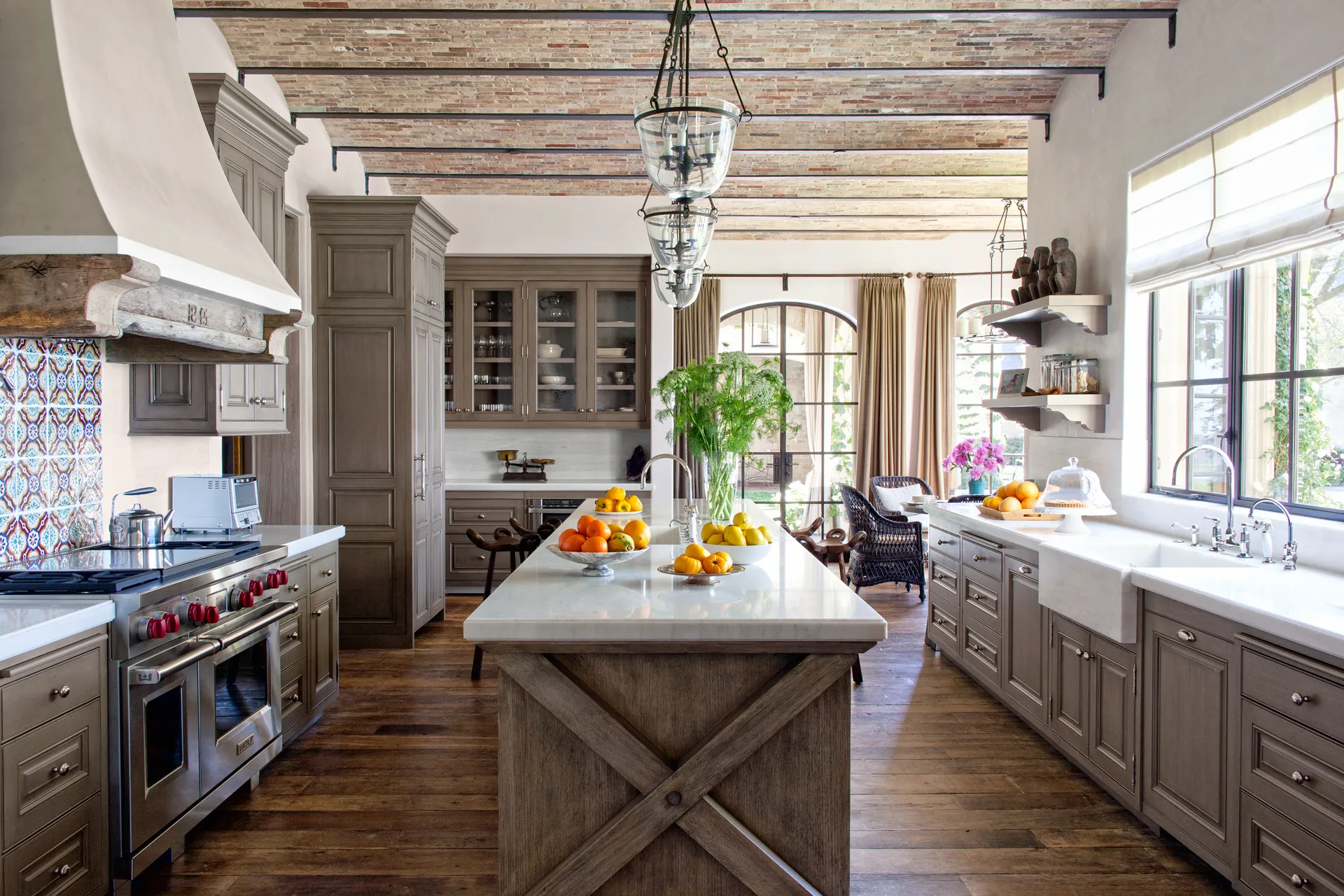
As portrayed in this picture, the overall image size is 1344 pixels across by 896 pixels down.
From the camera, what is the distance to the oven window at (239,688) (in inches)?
119

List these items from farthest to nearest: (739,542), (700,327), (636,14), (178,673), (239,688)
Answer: (700,327) < (636,14) < (239,688) < (739,542) < (178,673)

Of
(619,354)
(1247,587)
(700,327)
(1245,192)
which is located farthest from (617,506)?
(700,327)

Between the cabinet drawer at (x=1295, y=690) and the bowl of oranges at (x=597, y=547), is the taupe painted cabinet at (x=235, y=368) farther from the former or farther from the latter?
the cabinet drawer at (x=1295, y=690)

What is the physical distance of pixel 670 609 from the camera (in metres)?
2.30

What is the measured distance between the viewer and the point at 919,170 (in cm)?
664

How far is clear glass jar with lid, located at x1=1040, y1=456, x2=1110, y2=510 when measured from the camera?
417 centimetres

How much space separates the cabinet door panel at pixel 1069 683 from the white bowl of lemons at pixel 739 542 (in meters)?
1.52

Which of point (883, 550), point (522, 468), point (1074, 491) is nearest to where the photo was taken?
point (1074, 491)

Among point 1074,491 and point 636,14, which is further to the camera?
point 1074,491

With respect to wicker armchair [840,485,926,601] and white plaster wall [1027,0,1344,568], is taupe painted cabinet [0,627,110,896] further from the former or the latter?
wicker armchair [840,485,926,601]

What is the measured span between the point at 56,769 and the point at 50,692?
0.69 ft

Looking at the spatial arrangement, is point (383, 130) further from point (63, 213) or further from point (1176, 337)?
point (1176, 337)

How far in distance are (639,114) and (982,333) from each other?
5.52 meters

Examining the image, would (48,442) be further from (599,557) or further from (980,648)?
(980,648)
